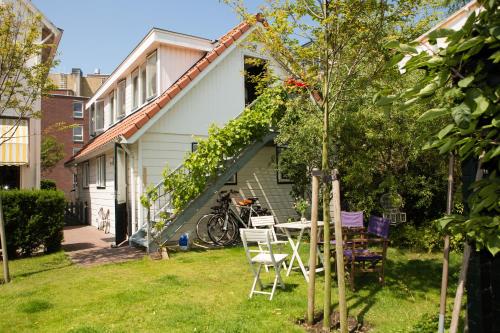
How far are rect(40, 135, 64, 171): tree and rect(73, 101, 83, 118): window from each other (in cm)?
944

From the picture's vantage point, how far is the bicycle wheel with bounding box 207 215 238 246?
38.9ft

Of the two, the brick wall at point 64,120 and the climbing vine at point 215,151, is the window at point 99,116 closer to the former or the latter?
the climbing vine at point 215,151

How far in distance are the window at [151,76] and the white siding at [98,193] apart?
8.48 feet

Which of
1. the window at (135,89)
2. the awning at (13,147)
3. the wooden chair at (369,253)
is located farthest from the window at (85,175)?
the wooden chair at (369,253)

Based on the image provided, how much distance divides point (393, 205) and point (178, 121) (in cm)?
690

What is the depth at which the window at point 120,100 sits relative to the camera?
1723 cm

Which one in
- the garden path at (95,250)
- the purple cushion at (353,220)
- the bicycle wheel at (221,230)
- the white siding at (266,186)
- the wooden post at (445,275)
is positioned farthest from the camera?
the white siding at (266,186)

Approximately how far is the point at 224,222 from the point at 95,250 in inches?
149

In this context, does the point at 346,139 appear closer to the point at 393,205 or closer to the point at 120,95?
the point at 393,205

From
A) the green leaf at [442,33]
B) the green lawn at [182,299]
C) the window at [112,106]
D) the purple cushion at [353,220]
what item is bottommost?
the green lawn at [182,299]

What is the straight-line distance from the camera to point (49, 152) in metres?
37.2

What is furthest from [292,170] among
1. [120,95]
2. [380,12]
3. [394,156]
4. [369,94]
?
[120,95]

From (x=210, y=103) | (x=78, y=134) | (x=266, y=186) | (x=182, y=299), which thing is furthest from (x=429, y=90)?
(x=78, y=134)

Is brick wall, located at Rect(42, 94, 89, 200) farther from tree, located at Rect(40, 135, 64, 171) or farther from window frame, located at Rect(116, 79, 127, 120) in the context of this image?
window frame, located at Rect(116, 79, 127, 120)
